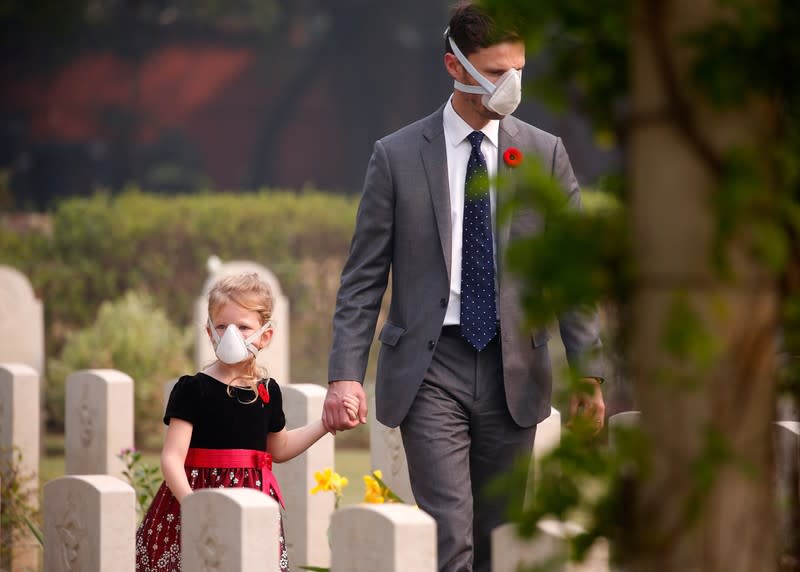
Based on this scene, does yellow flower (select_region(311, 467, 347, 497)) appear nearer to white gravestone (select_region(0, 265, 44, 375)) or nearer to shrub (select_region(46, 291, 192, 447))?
white gravestone (select_region(0, 265, 44, 375))

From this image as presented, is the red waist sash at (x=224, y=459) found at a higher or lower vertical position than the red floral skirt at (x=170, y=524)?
higher

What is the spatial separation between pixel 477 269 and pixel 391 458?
4.24 ft

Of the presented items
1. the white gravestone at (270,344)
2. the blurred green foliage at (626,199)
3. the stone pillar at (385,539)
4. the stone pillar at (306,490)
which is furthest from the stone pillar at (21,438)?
the blurred green foliage at (626,199)

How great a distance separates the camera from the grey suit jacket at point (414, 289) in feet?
13.3

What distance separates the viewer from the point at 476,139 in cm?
421

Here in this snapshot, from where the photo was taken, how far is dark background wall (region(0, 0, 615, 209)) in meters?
15.7

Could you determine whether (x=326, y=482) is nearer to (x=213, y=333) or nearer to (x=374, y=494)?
(x=374, y=494)

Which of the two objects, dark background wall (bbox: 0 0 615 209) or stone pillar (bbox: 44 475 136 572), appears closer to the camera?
stone pillar (bbox: 44 475 136 572)

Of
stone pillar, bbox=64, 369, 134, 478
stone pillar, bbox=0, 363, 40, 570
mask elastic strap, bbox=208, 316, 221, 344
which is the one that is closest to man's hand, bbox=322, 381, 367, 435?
mask elastic strap, bbox=208, 316, 221, 344

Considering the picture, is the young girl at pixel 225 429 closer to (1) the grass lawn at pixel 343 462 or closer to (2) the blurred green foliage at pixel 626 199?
(2) the blurred green foliage at pixel 626 199

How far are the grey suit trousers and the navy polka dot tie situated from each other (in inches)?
1.9

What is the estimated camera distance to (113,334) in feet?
34.6

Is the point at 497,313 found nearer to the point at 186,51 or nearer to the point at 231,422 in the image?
the point at 231,422

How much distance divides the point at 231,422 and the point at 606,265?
2.42m
